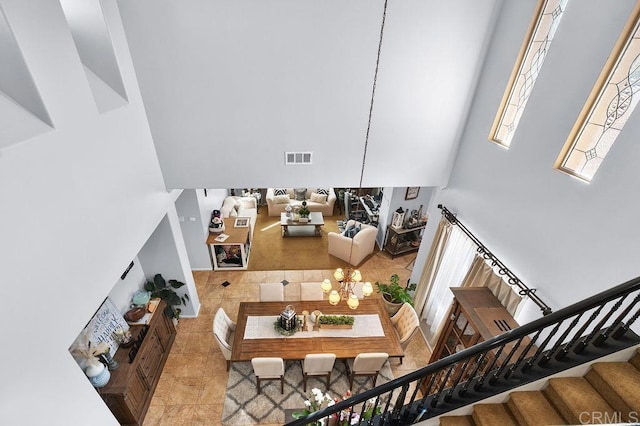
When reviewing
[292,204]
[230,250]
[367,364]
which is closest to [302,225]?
[292,204]

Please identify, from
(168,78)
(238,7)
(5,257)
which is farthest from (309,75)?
(5,257)

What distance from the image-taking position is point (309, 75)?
410 cm

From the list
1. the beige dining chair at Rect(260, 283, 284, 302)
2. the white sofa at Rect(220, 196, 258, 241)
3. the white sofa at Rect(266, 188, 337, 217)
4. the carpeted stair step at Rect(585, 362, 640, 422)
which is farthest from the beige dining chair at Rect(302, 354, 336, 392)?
the white sofa at Rect(266, 188, 337, 217)

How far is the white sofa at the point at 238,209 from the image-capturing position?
7.98 metres

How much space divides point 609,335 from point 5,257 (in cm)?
457

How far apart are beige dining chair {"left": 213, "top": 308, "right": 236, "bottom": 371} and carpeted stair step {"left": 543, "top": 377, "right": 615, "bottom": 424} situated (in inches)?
164

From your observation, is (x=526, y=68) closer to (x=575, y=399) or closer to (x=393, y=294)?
(x=575, y=399)

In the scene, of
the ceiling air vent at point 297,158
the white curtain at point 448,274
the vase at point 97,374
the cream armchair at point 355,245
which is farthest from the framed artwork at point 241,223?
the white curtain at point 448,274

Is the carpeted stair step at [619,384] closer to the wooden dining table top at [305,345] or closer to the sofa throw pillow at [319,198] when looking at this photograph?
the wooden dining table top at [305,345]

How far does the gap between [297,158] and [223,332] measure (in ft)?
10.6

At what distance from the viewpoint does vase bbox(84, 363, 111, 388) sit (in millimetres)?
3457

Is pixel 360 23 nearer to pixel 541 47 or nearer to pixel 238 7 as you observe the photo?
pixel 238 7

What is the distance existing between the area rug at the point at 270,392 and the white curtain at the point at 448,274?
1.27 meters

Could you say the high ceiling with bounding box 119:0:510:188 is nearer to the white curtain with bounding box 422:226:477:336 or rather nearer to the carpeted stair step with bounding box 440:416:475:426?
the white curtain with bounding box 422:226:477:336
